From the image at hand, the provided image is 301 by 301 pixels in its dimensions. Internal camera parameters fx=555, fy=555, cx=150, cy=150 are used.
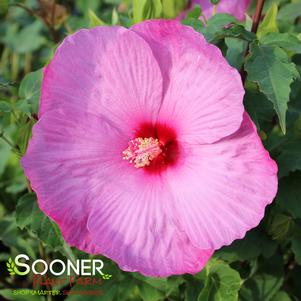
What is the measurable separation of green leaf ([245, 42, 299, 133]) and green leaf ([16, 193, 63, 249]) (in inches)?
24.4

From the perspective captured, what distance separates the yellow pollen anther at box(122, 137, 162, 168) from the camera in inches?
51.0

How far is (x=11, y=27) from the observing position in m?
2.98

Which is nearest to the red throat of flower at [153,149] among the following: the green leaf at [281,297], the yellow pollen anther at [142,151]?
the yellow pollen anther at [142,151]

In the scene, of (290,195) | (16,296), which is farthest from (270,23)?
(16,296)

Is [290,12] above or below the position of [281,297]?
above

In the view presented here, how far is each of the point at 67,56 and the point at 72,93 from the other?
3.3 inches

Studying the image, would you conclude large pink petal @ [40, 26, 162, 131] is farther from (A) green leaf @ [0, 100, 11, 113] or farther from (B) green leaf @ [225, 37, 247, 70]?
(B) green leaf @ [225, 37, 247, 70]

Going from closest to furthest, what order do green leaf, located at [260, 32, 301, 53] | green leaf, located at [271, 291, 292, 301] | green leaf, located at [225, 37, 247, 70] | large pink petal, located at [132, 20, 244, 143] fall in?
large pink petal, located at [132, 20, 244, 143], green leaf, located at [260, 32, 301, 53], green leaf, located at [225, 37, 247, 70], green leaf, located at [271, 291, 292, 301]

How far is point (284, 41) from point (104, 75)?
42 cm

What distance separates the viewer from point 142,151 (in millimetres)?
1291

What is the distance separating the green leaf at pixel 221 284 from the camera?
4.91 feet

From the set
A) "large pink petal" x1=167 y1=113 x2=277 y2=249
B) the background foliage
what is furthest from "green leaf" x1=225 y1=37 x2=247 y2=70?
"large pink petal" x1=167 y1=113 x2=277 y2=249

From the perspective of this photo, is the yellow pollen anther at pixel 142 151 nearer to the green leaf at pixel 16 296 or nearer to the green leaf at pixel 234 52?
the green leaf at pixel 234 52

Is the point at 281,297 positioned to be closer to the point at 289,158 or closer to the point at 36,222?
the point at 289,158
